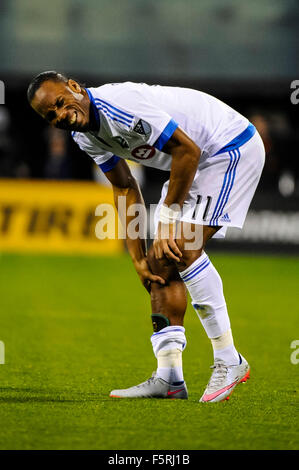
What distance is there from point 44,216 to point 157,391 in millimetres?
10222

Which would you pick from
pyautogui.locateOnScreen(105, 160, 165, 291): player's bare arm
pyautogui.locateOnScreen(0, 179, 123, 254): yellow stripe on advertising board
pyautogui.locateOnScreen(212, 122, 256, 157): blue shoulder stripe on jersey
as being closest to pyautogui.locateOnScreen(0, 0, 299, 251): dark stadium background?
pyautogui.locateOnScreen(0, 179, 123, 254): yellow stripe on advertising board

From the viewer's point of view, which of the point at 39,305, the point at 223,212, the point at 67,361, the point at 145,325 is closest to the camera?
the point at 223,212

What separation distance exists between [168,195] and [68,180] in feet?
36.6

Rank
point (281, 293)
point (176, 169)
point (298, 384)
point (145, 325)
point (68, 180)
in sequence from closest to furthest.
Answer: point (176, 169)
point (298, 384)
point (145, 325)
point (281, 293)
point (68, 180)

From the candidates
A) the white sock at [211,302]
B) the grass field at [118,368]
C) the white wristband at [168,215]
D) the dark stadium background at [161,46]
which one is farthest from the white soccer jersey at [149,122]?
the dark stadium background at [161,46]

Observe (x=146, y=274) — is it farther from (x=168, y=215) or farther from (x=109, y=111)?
(x=109, y=111)

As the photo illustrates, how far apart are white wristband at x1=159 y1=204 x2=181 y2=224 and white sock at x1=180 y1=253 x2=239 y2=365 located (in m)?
0.28

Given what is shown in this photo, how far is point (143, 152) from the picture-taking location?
5.14 meters

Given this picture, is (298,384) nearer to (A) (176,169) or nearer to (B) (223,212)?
(B) (223,212)

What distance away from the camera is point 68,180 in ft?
52.5

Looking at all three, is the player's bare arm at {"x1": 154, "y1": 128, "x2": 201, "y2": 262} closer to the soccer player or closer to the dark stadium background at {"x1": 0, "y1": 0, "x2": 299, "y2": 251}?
the soccer player

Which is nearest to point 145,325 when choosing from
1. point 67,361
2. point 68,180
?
point 67,361

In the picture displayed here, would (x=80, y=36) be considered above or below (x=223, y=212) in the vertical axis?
below

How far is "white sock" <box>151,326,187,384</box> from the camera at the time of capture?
522cm
